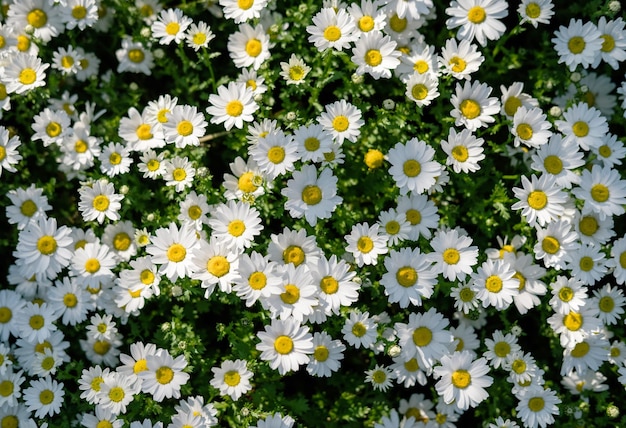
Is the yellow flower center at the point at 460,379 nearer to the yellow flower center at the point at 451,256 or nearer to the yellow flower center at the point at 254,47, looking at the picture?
the yellow flower center at the point at 451,256

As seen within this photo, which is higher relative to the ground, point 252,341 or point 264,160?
point 264,160

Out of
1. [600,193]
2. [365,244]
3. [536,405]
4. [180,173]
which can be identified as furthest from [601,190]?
[180,173]

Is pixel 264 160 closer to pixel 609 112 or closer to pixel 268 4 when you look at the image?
pixel 268 4

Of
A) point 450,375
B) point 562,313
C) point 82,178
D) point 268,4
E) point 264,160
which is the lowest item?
point 450,375

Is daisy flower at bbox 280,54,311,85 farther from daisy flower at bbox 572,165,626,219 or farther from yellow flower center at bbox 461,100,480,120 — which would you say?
daisy flower at bbox 572,165,626,219

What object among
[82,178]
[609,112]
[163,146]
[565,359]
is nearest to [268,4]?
[163,146]

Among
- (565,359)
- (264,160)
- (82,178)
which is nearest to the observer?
(264,160)
